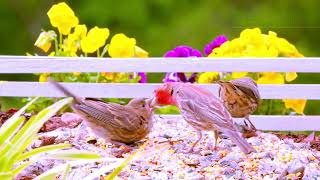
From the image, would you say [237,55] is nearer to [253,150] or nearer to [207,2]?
[253,150]

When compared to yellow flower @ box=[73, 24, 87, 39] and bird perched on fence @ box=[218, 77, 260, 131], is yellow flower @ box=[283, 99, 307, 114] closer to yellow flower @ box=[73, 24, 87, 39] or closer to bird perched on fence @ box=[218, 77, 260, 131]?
bird perched on fence @ box=[218, 77, 260, 131]

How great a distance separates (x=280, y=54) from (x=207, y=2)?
10.5 feet

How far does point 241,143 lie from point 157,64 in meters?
0.83

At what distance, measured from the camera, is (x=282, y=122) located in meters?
4.34

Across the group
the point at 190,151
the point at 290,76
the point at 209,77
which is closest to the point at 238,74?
the point at 209,77

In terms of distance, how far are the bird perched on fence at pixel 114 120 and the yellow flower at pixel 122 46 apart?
1295 millimetres

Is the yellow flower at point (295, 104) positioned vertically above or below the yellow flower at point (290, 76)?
below

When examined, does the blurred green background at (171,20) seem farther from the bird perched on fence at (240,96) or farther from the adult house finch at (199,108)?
the adult house finch at (199,108)

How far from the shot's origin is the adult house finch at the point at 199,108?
11.9ft

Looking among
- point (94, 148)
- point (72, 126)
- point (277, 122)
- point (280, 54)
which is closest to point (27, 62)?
point (72, 126)

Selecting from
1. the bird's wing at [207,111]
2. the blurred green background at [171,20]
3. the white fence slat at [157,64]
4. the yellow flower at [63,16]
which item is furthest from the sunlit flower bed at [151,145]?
the blurred green background at [171,20]

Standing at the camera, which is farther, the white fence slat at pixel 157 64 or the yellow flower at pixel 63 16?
the yellow flower at pixel 63 16

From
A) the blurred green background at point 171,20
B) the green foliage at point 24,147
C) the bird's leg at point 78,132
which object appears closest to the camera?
the green foliage at point 24,147

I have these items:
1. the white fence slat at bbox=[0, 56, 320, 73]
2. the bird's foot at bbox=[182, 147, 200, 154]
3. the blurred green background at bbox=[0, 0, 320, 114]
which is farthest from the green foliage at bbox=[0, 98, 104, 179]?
the blurred green background at bbox=[0, 0, 320, 114]
